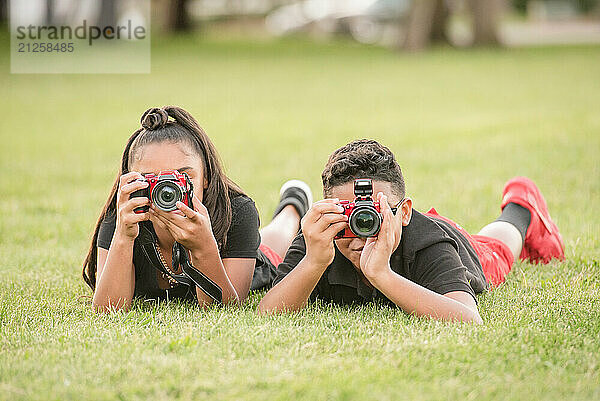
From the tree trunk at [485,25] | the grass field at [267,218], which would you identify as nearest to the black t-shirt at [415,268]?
the grass field at [267,218]

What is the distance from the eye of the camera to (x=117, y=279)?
12.5ft

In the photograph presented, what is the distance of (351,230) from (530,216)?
207cm

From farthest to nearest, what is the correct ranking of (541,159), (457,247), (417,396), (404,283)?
(541,159) → (457,247) → (404,283) → (417,396)

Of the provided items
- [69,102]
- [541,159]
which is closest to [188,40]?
[69,102]

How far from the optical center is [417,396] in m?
2.88

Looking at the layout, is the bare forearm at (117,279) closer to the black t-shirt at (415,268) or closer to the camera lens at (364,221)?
the black t-shirt at (415,268)

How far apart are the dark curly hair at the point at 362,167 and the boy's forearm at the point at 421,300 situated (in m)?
0.40

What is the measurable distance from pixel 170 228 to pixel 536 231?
244 cm

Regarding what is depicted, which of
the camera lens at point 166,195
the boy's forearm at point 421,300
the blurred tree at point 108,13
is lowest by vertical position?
the boy's forearm at point 421,300

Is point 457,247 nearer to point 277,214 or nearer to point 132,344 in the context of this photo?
point 132,344

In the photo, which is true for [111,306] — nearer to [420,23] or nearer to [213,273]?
[213,273]

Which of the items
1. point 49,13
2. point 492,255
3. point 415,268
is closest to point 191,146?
point 415,268

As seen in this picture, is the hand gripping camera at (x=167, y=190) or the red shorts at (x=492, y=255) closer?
the hand gripping camera at (x=167, y=190)

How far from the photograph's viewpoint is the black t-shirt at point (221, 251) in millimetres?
4035
